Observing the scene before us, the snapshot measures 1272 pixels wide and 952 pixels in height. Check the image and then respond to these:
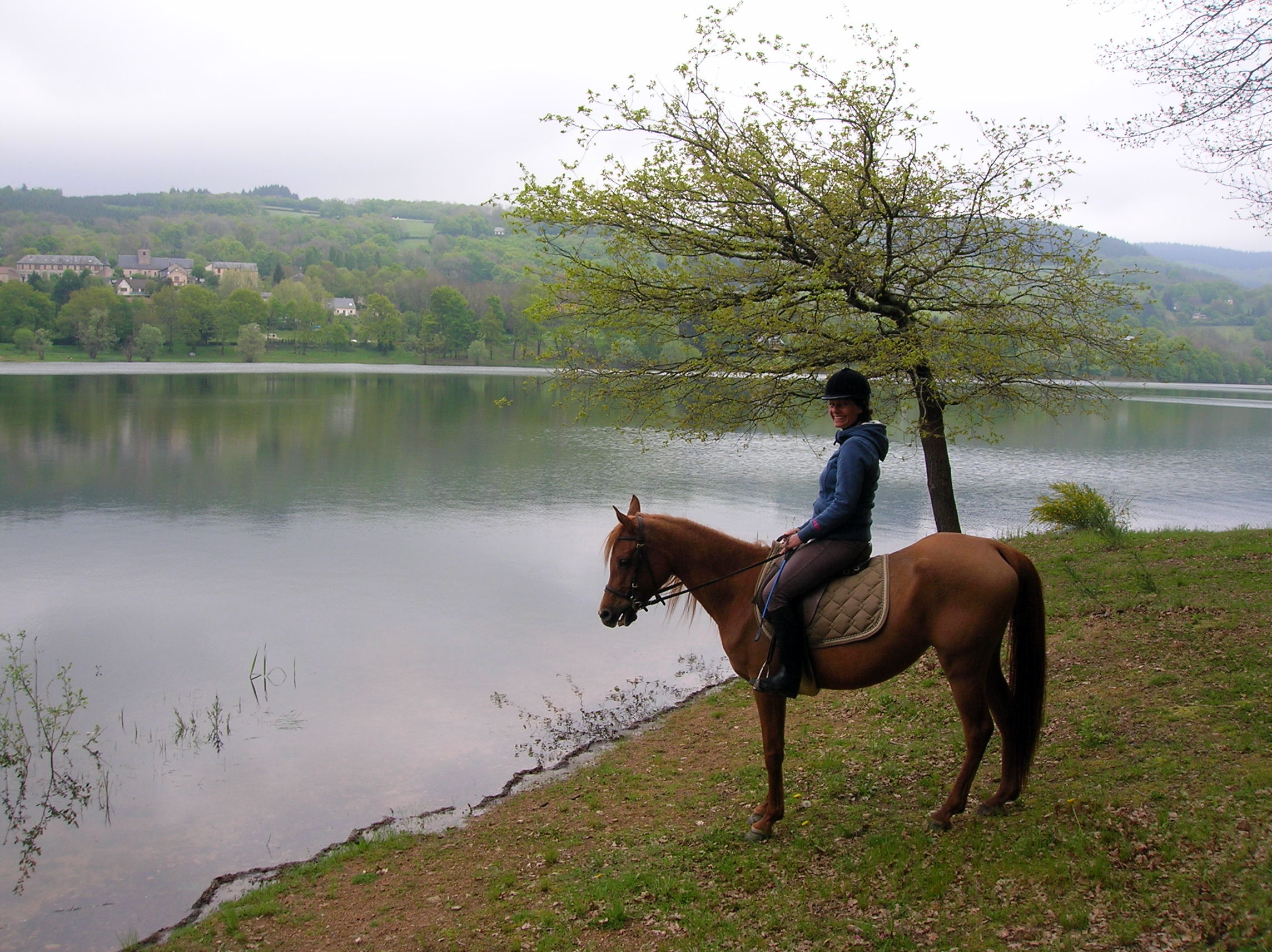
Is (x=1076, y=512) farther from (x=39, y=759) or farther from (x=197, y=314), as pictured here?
(x=197, y=314)

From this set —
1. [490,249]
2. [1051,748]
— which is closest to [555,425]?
[1051,748]

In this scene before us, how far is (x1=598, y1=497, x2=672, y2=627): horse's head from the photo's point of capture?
604 centimetres

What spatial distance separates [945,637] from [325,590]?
12308 millimetres

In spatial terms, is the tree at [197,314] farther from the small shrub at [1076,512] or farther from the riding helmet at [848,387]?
the riding helmet at [848,387]

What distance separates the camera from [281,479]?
83.0ft

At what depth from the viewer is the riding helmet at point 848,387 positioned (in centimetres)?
551

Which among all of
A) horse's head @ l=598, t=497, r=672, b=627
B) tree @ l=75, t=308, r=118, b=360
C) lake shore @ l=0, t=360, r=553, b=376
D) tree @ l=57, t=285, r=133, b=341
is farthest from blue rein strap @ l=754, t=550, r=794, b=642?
tree @ l=57, t=285, r=133, b=341

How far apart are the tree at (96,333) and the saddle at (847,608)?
9883 centimetres

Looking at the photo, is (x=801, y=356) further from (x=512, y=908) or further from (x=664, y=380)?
(x=512, y=908)

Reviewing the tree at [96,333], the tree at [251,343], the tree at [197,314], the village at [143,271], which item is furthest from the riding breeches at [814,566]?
the village at [143,271]

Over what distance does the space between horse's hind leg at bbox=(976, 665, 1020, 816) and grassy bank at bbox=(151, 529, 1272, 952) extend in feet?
0.32

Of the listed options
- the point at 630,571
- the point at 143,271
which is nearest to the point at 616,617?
the point at 630,571

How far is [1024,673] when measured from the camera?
18.1 feet

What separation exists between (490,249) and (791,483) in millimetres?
125949
